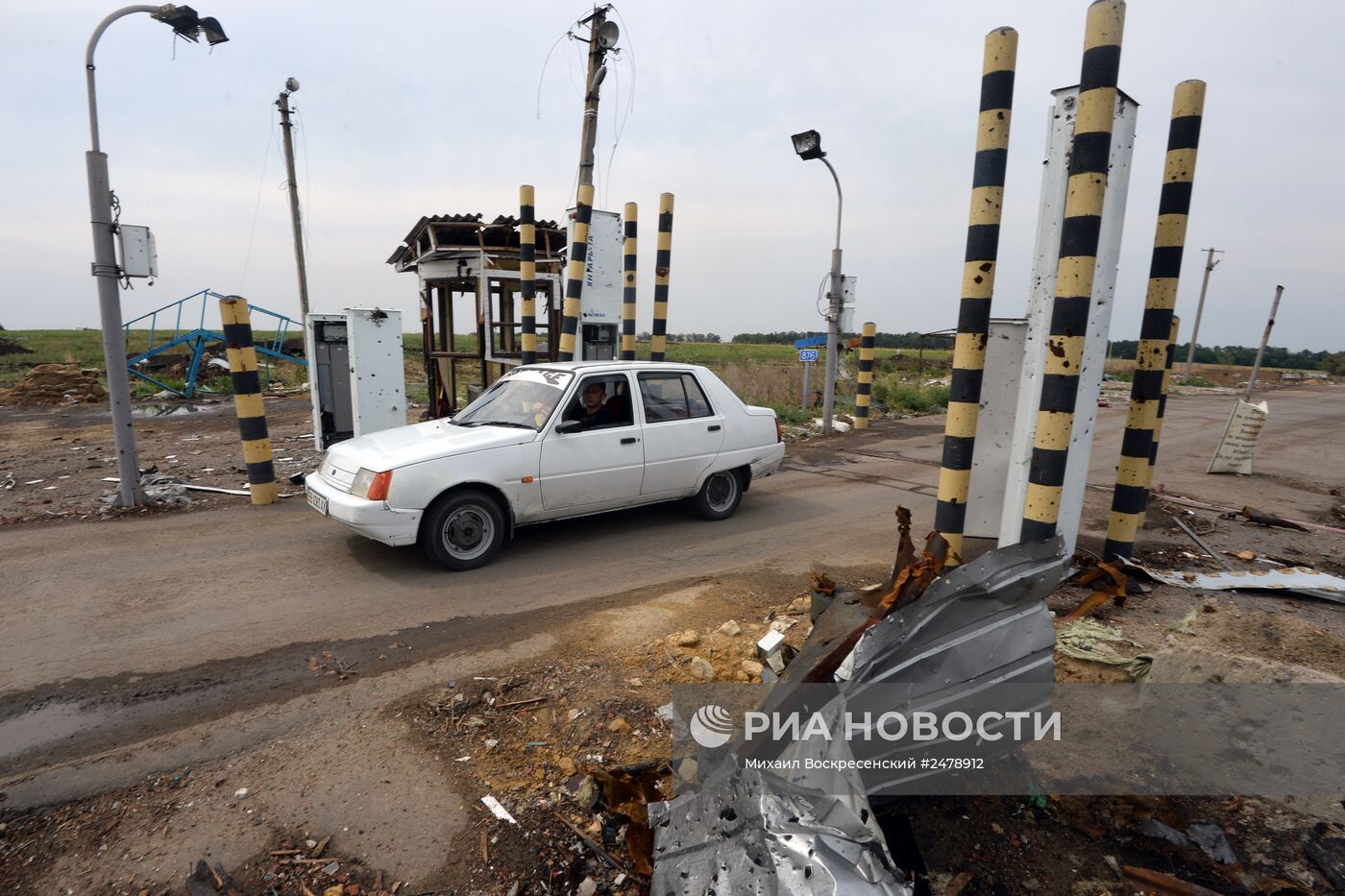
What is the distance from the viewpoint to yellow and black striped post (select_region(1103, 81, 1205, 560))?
5.17m

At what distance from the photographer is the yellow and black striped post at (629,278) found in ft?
41.5

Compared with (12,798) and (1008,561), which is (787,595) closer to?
(1008,561)

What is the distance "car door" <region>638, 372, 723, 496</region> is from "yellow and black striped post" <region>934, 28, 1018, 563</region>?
2.30 meters

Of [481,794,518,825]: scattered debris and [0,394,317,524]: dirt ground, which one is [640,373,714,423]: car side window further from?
[0,394,317,524]: dirt ground

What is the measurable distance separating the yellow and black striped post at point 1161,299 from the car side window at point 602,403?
4.05 metres

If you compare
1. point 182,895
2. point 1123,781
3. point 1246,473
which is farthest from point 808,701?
point 1246,473

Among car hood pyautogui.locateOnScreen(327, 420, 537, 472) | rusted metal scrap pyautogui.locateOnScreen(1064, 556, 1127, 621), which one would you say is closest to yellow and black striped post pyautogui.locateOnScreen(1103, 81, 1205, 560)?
rusted metal scrap pyautogui.locateOnScreen(1064, 556, 1127, 621)

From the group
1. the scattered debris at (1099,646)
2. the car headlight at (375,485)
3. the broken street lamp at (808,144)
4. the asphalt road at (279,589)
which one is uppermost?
the broken street lamp at (808,144)

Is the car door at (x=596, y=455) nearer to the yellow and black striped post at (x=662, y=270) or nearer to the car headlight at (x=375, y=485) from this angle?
the car headlight at (x=375, y=485)

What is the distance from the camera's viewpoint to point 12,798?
2793 millimetres

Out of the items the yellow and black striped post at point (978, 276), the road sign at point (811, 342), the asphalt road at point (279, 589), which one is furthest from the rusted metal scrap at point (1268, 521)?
the road sign at point (811, 342)

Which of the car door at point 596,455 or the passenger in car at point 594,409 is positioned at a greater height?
the passenger in car at point 594,409

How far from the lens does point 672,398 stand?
6.67m

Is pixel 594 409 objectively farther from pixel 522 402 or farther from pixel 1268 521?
pixel 1268 521
